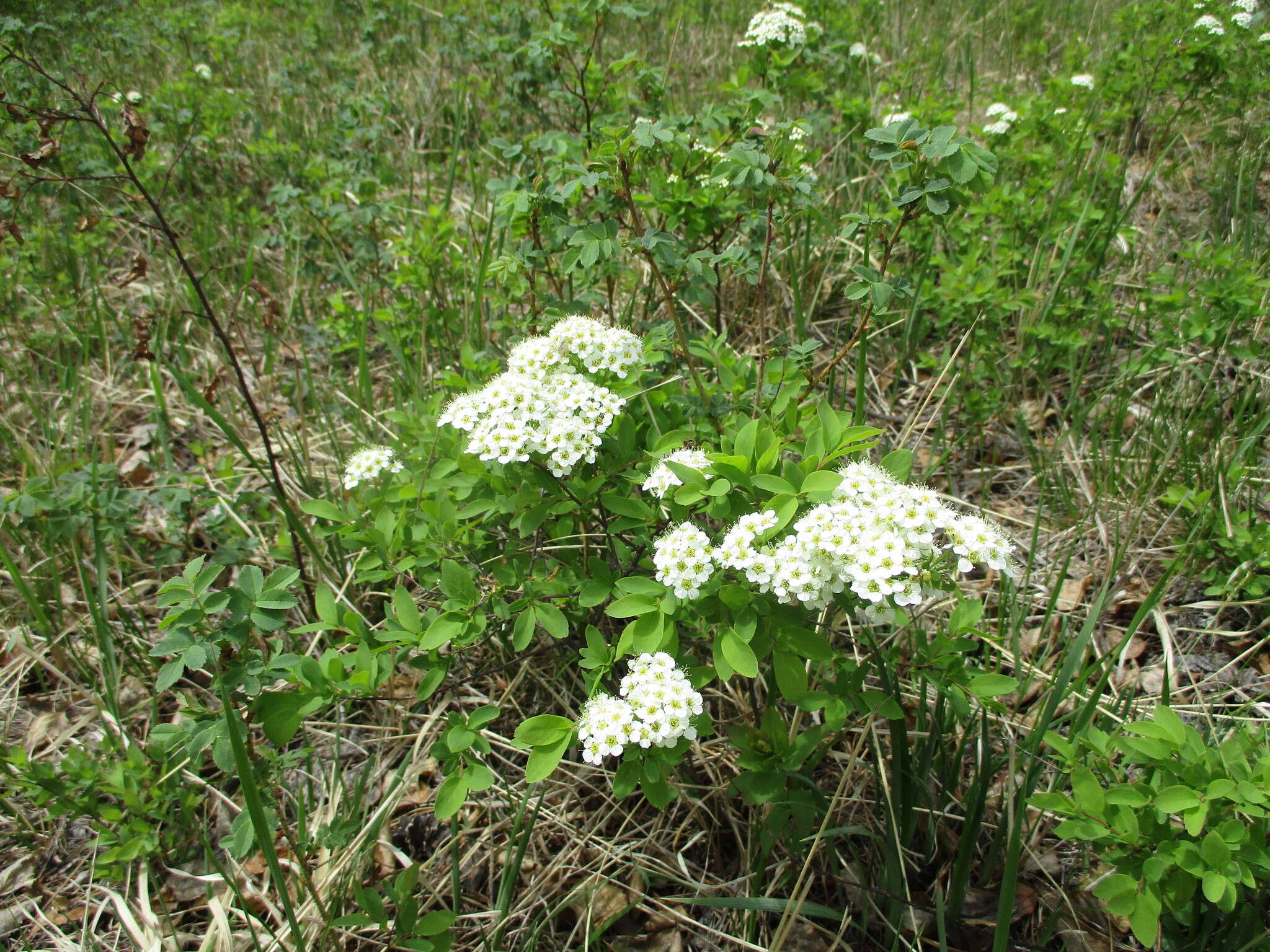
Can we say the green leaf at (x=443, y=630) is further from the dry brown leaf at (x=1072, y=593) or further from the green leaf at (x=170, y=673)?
the dry brown leaf at (x=1072, y=593)

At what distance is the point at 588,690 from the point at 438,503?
0.66 m

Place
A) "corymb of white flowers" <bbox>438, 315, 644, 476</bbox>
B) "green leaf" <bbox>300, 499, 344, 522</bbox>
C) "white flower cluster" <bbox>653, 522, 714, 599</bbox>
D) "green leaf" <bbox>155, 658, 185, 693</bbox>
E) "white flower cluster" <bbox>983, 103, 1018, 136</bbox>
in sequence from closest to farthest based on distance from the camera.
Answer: "white flower cluster" <bbox>653, 522, 714, 599</bbox> → "green leaf" <bbox>155, 658, 185, 693</bbox> → "corymb of white flowers" <bbox>438, 315, 644, 476</bbox> → "green leaf" <bbox>300, 499, 344, 522</bbox> → "white flower cluster" <bbox>983, 103, 1018, 136</bbox>

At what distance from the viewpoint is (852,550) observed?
1354 millimetres

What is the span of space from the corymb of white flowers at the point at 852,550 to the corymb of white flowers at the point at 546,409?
332mm

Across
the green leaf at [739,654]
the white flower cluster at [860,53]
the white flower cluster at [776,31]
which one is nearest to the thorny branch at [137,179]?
the green leaf at [739,654]

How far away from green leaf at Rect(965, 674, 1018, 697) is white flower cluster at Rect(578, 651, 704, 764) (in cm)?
54

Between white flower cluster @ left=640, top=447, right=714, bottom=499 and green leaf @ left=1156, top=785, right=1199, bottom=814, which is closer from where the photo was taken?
green leaf @ left=1156, top=785, right=1199, bottom=814

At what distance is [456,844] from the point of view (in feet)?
5.81

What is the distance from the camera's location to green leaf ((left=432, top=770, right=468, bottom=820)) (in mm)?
1540

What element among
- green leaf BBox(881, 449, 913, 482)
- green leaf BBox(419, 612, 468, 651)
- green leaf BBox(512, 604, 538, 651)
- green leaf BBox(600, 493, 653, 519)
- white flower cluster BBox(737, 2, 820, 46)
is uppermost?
white flower cluster BBox(737, 2, 820, 46)

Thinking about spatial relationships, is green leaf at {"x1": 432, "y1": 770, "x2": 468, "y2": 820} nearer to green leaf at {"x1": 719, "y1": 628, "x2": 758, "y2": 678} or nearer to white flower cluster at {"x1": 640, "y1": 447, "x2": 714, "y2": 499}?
green leaf at {"x1": 719, "y1": 628, "x2": 758, "y2": 678}

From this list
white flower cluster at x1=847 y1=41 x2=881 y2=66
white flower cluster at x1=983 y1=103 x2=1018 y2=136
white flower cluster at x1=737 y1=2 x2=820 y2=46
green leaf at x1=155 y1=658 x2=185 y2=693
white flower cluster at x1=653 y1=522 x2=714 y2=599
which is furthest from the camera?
white flower cluster at x1=847 y1=41 x2=881 y2=66

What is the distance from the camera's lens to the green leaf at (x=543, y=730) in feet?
4.90

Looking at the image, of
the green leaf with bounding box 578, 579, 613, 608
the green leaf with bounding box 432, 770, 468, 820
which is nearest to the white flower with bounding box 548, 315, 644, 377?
the green leaf with bounding box 578, 579, 613, 608
